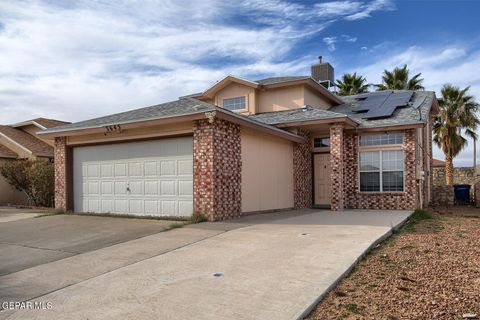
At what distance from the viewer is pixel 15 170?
58.9 feet

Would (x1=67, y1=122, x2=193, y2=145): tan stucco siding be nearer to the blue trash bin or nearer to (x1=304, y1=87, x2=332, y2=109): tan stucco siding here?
(x1=304, y1=87, x2=332, y2=109): tan stucco siding

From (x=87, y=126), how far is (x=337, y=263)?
9755 millimetres

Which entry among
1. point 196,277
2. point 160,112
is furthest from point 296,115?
point 196,277

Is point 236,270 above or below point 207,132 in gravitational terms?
below

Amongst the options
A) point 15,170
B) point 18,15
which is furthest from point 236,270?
point 15,170

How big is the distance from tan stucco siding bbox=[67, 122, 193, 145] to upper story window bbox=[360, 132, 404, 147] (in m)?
7.50

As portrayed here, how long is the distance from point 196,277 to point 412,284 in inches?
117

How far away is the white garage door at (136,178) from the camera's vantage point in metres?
11.0

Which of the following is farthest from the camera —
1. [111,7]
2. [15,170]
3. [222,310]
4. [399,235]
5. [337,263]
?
[15,170]

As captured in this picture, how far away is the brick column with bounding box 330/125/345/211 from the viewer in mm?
13789

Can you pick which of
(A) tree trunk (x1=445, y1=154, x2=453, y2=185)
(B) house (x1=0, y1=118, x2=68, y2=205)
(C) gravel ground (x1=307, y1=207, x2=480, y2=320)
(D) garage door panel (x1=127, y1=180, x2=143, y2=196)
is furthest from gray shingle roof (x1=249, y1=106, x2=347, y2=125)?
(A) tree trunk (x1=445, y1=154, x2=453, y2=185)

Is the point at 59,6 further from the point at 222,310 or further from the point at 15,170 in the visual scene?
the point at 15,170

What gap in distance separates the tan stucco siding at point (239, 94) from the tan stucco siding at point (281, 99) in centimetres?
43

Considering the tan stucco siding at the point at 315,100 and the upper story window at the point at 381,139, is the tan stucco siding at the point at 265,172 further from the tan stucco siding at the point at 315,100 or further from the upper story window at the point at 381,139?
the tan stucco siding at the point at 315,100
